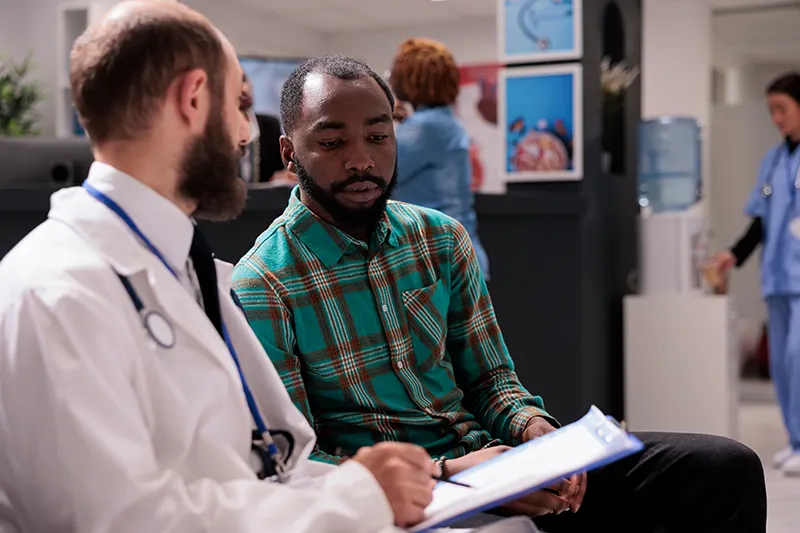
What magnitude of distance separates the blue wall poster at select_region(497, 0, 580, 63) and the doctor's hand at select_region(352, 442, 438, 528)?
11.6ft

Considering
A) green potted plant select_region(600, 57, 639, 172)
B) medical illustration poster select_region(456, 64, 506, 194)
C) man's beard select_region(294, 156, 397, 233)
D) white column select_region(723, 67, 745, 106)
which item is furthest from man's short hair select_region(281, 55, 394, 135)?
white column select_region(723, 67, 745, 106)

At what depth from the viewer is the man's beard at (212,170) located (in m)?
1.01

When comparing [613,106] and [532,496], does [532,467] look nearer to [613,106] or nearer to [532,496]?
[532,496]

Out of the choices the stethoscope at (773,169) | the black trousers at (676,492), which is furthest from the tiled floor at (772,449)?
the black trousers at (676,492)

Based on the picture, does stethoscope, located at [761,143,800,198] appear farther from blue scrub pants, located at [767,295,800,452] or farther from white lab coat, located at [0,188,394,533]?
white lab coat, located at [0,188,394,533]

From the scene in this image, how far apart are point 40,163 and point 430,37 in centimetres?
654

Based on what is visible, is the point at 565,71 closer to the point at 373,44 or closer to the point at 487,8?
the point at 487,8

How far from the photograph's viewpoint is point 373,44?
1020 cm

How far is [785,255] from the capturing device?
457 centimetres

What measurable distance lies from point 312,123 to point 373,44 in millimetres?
8897

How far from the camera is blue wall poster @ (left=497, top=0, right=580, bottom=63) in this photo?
4.30 m

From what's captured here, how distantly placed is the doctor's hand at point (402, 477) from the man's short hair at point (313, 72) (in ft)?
2.35

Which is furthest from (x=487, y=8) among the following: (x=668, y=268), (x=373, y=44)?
(x=668, y=268)

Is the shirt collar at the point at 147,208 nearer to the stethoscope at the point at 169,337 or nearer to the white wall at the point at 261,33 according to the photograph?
the stethoscope at the point at 169,337
